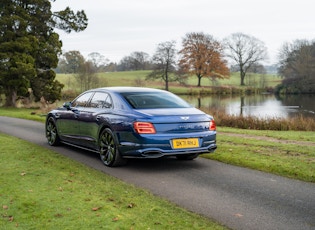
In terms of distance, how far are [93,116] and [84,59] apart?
216 ft

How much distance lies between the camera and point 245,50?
278 feet

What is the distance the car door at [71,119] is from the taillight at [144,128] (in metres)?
2.51

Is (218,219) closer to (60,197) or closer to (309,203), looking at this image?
(309,203)

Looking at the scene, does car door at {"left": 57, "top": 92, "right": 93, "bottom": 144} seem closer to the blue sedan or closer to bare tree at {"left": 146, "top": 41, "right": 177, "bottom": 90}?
the blue sedan

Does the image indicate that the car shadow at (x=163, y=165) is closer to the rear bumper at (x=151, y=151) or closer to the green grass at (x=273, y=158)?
the rear bumper at (x=151, y=151)

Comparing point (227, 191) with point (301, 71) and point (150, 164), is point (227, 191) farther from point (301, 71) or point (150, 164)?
point (301, 71)

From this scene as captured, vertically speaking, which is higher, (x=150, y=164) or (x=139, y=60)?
(x=139, y=60)

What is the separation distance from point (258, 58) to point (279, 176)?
265ft

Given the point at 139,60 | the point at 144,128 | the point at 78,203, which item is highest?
the point at 139,60

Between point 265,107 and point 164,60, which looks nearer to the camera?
point 265,107

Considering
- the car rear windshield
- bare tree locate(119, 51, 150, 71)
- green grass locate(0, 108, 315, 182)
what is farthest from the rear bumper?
bare tree locate(119, 51, 150, 71)

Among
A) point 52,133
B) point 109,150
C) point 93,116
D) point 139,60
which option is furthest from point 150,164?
point 139,60

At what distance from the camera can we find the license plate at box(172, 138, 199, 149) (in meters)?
7.21

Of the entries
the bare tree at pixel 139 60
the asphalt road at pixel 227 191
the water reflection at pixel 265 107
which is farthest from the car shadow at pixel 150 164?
the bare tree at pixel 139 60
